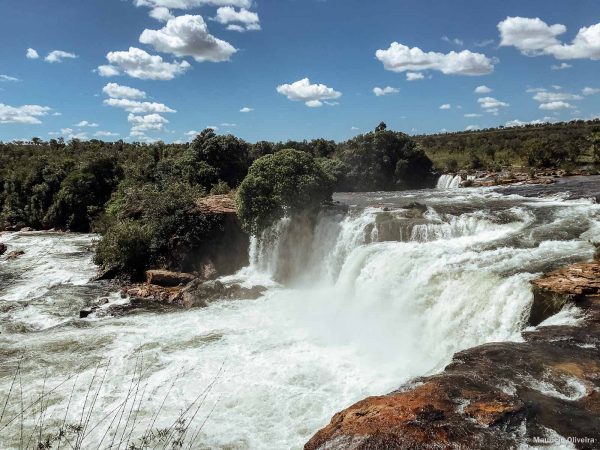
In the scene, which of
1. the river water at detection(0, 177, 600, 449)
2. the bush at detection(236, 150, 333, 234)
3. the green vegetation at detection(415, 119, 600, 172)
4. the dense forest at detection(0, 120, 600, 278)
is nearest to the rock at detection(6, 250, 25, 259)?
the dense forest at detection(0, 120, 600, 278)

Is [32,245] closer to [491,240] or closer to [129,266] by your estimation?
[129,266]

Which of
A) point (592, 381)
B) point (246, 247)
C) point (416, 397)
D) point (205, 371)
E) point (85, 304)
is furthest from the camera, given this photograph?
point (246, 247)

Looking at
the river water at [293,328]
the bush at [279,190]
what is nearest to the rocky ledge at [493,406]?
the river water at [293,328]

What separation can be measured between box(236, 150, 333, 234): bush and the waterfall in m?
23.2

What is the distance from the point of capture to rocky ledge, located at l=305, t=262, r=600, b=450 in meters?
7.25

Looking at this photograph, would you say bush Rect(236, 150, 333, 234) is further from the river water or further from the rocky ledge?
the rocky ledge

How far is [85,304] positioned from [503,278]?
19873 mm

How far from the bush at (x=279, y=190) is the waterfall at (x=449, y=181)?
23237mm

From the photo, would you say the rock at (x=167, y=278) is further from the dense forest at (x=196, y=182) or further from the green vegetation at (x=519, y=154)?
the green vegetation at (x=519, y=154)

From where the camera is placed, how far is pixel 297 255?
2756 cm

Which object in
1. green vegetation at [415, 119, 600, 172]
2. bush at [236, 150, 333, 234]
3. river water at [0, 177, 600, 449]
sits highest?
green vegetation at [415, 119, 600, 172]

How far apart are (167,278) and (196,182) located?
16.9 m

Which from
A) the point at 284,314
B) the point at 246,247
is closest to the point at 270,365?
the point at 284,314

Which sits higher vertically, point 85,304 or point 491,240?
point 491,240
